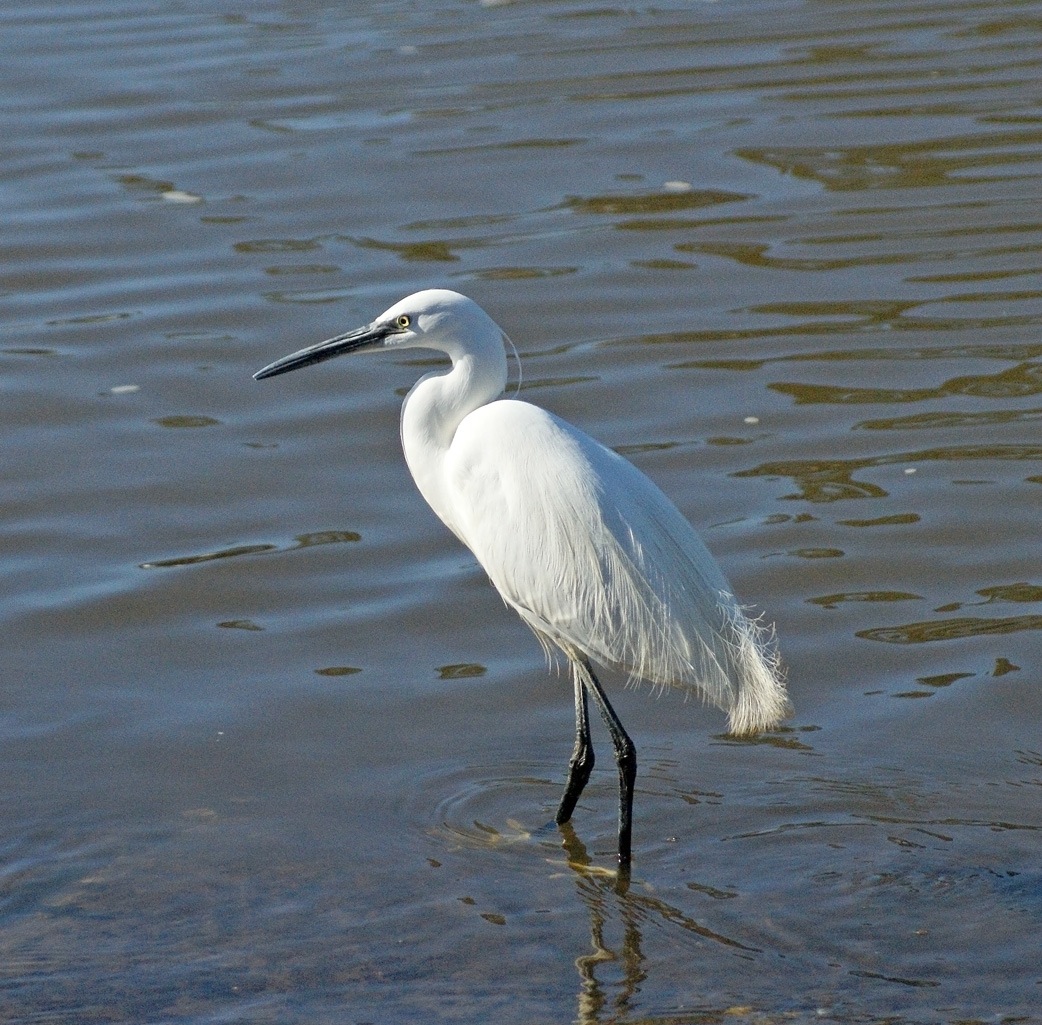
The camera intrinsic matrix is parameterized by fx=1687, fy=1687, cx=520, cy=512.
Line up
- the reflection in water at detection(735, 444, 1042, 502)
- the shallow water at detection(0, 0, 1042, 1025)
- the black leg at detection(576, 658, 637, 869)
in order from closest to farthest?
the shallow water at detection(0, 0, 1042, 1025) < the black leg at detection(576, 658, 637, 869) < the reflection in water at detection(735, 444, 1042, 502)

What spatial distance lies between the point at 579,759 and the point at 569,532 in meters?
0.80

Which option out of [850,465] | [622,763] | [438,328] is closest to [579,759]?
[622,763]

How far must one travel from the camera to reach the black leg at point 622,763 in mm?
4828

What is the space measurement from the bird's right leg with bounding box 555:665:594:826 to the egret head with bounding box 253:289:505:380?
1.02 metres

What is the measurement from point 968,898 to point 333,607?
2656mm

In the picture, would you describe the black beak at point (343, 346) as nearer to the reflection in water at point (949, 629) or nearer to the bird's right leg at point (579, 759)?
the bird's right leg at point (579, 759)

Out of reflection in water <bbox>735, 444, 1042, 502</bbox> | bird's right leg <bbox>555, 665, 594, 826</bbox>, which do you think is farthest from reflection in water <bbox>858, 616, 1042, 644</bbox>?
bird's right leg <bbox>555, 665, 594, 826</bbox>

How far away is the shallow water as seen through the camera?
454cm

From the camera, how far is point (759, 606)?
601 centimetres

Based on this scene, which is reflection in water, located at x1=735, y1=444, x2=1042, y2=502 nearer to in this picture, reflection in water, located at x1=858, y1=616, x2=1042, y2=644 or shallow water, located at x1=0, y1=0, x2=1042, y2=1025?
shallow water, located at x1=0, y1=0, x2=1042, y2=1025

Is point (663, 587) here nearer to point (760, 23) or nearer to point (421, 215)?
point (421, 215)

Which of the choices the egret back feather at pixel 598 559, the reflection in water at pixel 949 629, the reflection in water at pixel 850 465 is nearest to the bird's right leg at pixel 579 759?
the egret back feather at pixel 598 559

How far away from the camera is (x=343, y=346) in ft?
15.5

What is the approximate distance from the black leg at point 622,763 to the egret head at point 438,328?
3.17 ft
